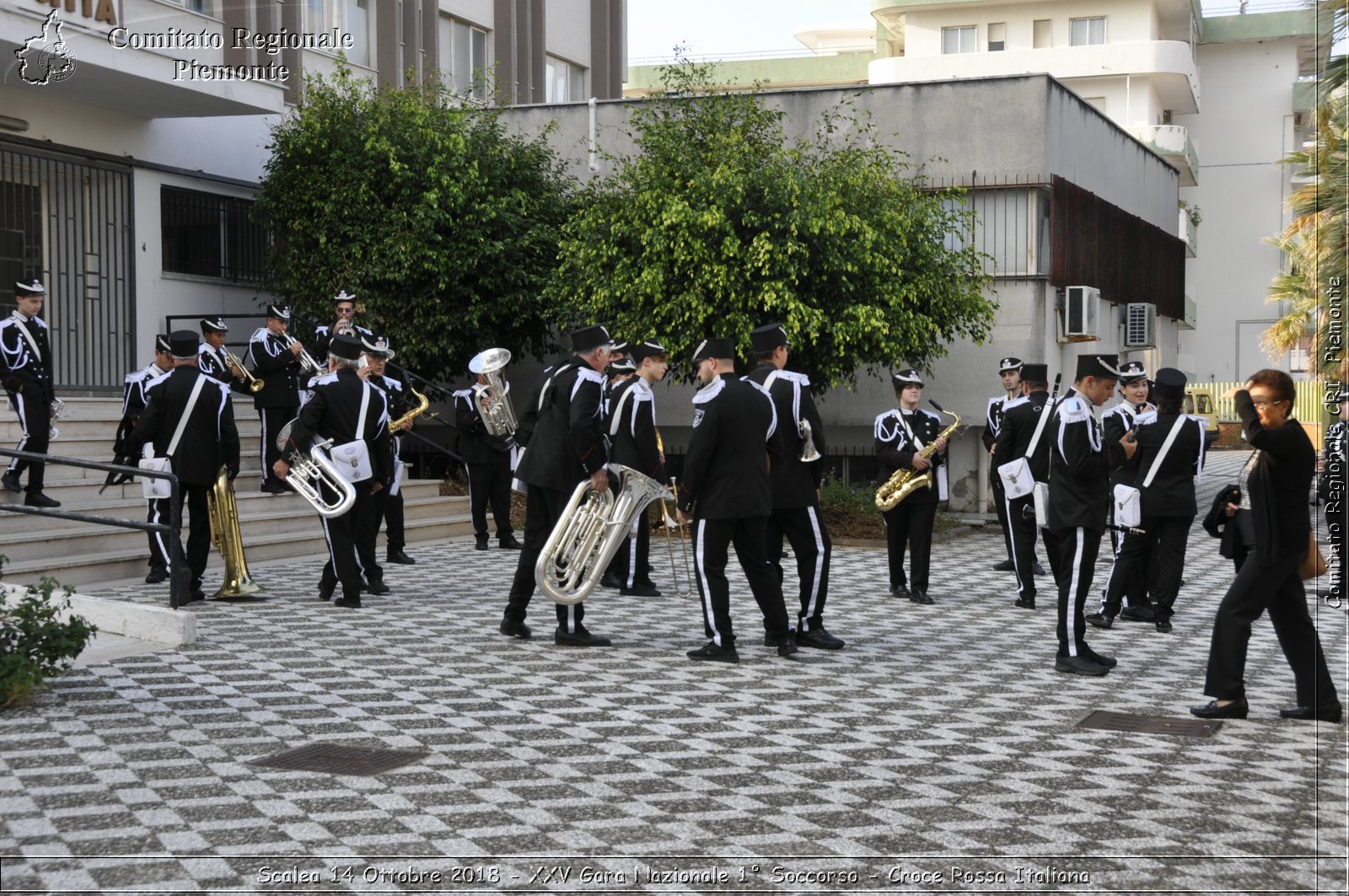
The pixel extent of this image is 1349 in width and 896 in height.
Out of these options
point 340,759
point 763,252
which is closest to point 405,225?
point 763,252

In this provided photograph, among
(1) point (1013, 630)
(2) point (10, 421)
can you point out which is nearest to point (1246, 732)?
(1) point (1013, 630)

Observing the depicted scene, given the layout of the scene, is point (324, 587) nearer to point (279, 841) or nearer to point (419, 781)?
point (419, 781)

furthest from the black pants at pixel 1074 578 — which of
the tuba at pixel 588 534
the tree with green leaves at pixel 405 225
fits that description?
the tree with green leaves at pixel 405 225

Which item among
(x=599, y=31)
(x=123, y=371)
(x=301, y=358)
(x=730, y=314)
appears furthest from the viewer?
(x=599, y=31)

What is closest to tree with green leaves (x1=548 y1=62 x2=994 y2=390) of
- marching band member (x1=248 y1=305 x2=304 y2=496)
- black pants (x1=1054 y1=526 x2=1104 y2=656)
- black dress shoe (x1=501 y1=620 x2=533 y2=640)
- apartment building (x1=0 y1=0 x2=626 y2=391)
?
marching band member (x1=248 y1=305 x2=304 y2=496)

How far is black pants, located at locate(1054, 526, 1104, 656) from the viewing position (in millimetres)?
8656

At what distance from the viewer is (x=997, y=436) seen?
13.1 m

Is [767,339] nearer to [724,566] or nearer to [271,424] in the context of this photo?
[724,566]

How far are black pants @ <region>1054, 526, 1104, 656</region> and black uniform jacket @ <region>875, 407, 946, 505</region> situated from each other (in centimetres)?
308

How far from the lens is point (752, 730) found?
23.1 feet

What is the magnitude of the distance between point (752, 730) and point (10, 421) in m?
9.66

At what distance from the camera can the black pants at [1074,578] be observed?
8656mm

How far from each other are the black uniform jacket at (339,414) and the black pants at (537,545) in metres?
2.08

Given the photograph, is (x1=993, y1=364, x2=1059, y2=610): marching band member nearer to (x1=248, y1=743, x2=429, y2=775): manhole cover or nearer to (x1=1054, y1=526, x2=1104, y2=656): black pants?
(x1=1054, y1=526, x2=1104, y2=656): black pants
